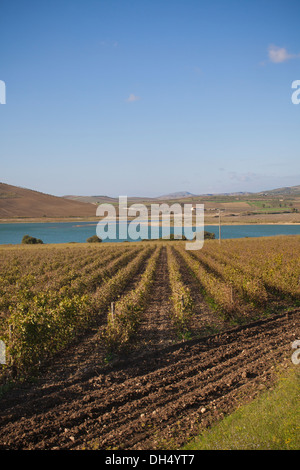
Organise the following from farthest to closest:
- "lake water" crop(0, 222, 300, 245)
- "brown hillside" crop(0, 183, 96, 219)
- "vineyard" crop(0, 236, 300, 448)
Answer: "brown hillside" crop(0, 183, 96, 219) → "lake water" crop(0, 222, 300, 245) → "vineyard" crop(0, 236, 300, 448)

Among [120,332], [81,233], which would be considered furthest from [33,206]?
[120,332]

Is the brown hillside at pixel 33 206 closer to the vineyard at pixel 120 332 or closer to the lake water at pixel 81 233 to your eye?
the lake water at pixel 81 233

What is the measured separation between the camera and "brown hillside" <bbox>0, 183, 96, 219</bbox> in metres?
163

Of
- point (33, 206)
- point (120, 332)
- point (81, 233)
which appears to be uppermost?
point (33, 206)

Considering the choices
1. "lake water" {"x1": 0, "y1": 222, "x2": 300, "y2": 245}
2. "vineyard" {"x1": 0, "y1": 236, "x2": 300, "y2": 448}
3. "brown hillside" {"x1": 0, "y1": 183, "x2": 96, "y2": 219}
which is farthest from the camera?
"brown hillside" {"x1": 0, "y1": 183, "x2": 96, "y2": 219}

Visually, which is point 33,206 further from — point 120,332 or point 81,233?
point 120,332

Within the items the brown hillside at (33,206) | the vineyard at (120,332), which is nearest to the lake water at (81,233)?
the brown hillside at (33,206)

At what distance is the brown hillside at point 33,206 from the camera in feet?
535

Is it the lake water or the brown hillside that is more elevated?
the brown hillside

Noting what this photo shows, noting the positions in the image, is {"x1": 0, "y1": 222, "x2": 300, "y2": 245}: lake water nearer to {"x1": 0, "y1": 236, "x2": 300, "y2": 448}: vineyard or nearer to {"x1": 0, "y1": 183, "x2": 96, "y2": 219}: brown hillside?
{"x1": 0, "y1": 183, "x2": 96, "y2": 219}: brown hillside

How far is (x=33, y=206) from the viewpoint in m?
173

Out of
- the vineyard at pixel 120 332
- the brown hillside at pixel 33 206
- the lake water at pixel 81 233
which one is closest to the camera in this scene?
the vineyard at pixel 120 332

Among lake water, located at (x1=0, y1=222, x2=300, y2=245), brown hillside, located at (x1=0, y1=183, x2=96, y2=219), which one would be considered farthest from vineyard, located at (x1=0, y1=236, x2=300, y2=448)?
brown hillside, located at (x1=0, y1=183, x2=96, y2=219)
